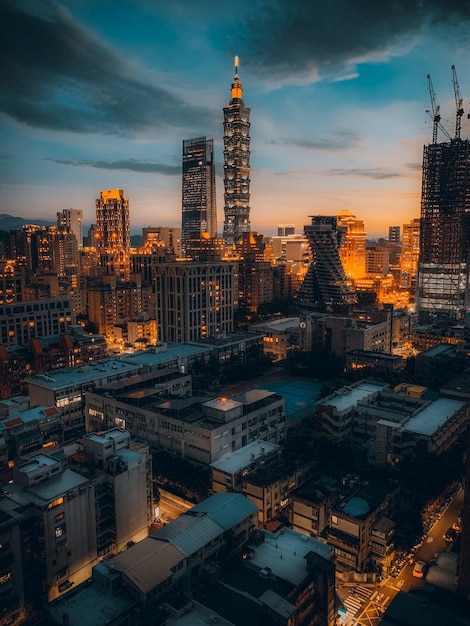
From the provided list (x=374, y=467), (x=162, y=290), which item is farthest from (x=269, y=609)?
(x=162, y=290)

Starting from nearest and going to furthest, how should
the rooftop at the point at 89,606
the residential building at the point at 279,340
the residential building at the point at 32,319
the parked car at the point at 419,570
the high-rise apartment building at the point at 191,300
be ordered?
the rooftop at the point at 89,606, the parked car at the point at 419,570, the residential building at the point at 32,319, the residential building at the point at 279,340, the high-rise apartment building at the point at 191,300

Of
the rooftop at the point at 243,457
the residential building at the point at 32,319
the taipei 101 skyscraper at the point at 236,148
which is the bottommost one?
the rooftop at the point at 243,457

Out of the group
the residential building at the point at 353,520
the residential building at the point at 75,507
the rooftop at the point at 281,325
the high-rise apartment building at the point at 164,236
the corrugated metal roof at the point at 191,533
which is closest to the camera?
the corrugated metal roof at the point at 191,533

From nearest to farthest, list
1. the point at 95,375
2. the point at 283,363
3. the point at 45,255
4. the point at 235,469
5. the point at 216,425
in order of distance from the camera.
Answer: the point at 235,469, the point at 216,425, the point at 95,375, the point at 283,363, the point at 45,255

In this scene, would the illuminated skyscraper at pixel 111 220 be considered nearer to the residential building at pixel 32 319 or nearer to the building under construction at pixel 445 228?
the residential building at pixel 32 319

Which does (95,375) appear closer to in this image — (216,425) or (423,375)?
(216,425)

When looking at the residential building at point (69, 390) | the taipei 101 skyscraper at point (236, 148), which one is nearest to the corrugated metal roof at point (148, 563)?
the residential building at point (69, 390)

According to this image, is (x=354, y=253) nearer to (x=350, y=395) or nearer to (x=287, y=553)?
(x=350, y=395)
